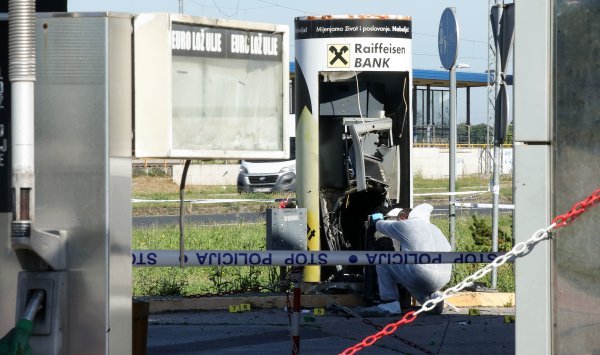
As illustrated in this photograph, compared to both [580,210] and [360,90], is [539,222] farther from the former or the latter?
[360,90]

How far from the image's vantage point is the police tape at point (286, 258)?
27.6ft

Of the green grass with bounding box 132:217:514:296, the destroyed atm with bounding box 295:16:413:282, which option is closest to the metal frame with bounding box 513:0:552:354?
the destroyed atm with bounding box 295:16:413:282

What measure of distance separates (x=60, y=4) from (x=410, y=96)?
27.3ft

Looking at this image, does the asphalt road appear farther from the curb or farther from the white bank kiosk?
the white bank kiosk

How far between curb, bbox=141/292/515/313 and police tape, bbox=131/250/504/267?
240 centimetres

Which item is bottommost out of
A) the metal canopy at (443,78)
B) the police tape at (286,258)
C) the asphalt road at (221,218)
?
the asphalt road at (221,218)

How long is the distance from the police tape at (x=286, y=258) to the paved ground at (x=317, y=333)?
98 cm

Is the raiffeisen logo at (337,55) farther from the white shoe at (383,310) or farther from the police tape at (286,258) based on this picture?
the police tape at (286,258)

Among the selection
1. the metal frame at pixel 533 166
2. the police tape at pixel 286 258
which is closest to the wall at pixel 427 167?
the police tape at pixel 286 258

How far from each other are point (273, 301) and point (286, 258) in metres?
3.08

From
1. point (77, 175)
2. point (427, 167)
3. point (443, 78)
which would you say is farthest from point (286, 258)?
point (443, 78)

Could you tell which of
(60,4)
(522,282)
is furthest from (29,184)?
(522,282)

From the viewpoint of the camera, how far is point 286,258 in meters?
8.98

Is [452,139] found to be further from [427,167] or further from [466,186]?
[427,167]
